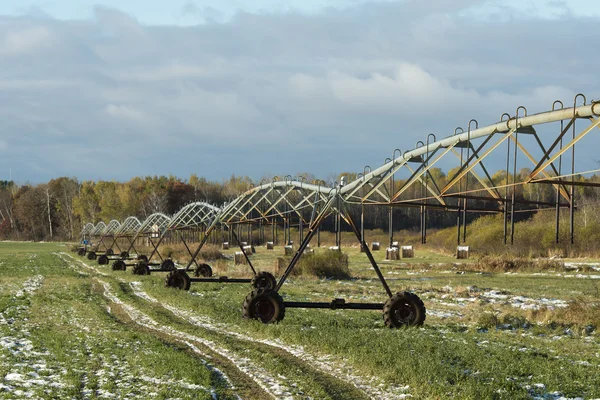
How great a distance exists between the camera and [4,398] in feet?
28.9

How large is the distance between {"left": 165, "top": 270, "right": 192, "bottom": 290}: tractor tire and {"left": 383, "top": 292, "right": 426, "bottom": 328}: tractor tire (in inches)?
469

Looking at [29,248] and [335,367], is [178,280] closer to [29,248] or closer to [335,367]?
[335,367]

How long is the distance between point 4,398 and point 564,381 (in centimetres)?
766

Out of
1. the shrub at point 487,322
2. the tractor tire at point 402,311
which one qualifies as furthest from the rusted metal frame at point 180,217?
the shrub at point 487,322

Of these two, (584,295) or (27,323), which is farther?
(584,295)

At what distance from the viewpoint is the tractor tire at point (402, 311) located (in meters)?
14.3

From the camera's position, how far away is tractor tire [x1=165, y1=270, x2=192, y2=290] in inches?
970

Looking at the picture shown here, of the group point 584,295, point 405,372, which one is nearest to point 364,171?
point 584,295

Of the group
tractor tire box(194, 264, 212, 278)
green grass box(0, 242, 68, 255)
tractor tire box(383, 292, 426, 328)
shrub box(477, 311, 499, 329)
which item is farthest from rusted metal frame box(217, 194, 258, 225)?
green grass box(0, 242, 68, 255)

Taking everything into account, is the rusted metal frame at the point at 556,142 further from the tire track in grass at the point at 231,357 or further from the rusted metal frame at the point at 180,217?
the rusted metal frame at the point at 180,217

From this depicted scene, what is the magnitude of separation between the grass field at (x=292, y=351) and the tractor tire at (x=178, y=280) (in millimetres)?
2655

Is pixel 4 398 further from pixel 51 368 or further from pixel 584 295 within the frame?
pixel 584 295

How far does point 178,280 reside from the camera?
24859mm

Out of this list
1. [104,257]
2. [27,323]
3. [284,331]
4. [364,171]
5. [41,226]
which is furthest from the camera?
[41,226]
